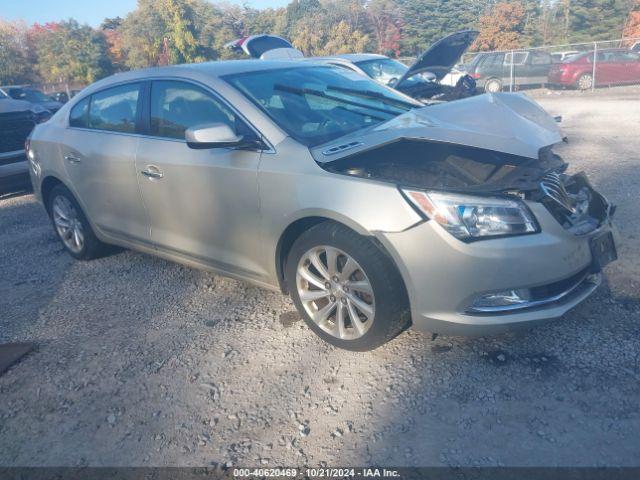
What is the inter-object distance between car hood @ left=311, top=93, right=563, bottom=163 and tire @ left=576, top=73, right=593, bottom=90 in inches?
731

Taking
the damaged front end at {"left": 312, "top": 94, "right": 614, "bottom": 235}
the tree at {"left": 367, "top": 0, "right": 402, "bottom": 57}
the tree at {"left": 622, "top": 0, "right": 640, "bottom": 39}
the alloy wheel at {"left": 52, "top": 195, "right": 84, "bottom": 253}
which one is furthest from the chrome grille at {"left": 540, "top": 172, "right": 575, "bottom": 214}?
the tree at {"left": 367, "top": 0, "right": 402, "bottom": 57}

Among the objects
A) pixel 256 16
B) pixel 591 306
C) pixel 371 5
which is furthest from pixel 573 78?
pixel 256 16

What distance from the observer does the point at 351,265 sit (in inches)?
113

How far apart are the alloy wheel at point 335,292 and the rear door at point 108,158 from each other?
5.21 ft

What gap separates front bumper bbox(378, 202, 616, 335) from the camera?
2.53 metres

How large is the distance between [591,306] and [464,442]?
1.55m

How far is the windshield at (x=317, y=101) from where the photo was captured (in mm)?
3340

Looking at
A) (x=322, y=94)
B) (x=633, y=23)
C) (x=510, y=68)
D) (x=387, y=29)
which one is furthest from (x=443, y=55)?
(x=387, y=29)

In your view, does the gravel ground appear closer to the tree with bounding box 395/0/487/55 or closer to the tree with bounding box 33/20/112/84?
the tree with bounding box 395/0/487/55

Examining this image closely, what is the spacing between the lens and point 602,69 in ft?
62.6

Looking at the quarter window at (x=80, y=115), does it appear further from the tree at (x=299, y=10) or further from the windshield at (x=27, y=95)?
the tree at (x=299, y=10)

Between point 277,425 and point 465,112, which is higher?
point 465,112

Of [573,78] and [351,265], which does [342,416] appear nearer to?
[351,265]

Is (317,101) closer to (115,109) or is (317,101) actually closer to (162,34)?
(115,109)
